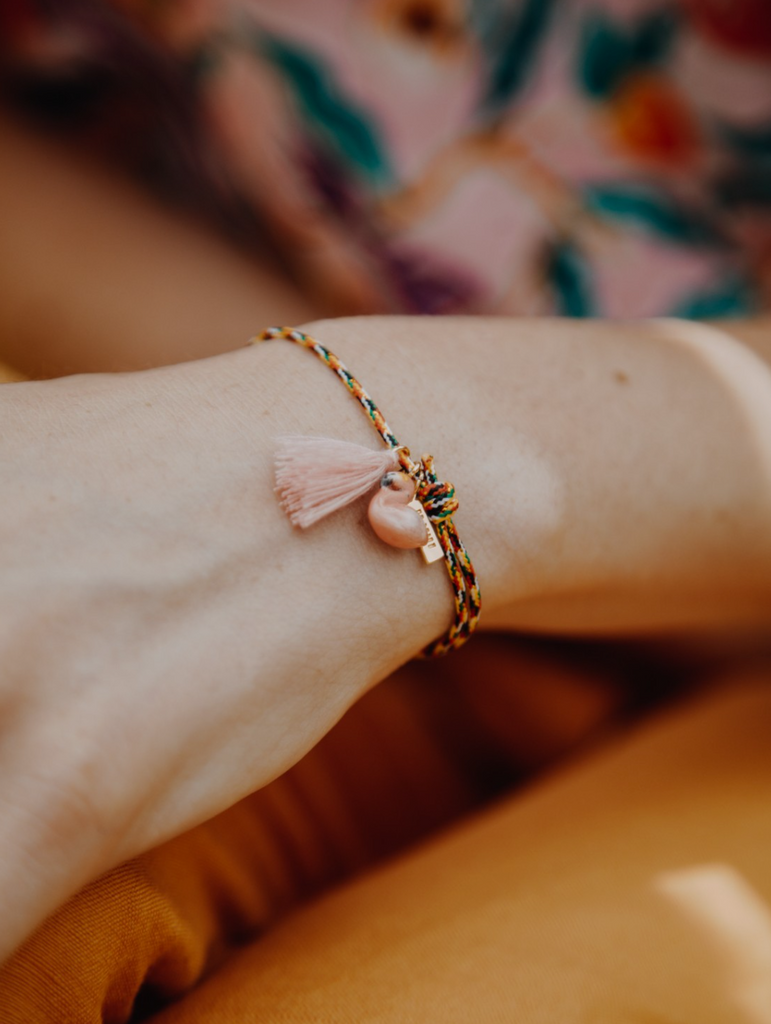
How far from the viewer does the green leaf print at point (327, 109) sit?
3.72 ft

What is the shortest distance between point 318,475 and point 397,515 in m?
0.07

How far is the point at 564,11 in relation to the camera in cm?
110

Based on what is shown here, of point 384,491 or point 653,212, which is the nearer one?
point 384,491

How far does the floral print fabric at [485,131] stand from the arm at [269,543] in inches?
18.0

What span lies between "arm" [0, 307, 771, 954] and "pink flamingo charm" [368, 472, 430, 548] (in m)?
0.03

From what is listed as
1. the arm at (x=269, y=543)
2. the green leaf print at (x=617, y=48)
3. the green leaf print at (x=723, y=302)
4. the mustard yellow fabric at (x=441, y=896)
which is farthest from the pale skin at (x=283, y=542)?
the green leaf print at (x=617, y=48)

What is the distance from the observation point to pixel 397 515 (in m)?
0.58

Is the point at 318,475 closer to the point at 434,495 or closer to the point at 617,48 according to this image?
the point at 434,495

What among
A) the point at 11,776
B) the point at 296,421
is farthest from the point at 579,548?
the point at 11,776

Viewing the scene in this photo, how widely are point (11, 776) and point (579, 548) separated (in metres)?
0.50

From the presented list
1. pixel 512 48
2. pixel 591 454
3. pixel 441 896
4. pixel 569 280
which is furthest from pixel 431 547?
pixel 512 48

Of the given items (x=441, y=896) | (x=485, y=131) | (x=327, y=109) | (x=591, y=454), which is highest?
(x=327, y=109)

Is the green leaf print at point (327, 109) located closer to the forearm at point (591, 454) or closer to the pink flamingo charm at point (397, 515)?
the forearm at point (591, 454)

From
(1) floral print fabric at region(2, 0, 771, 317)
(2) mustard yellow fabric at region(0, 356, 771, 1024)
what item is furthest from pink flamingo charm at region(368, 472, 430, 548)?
(1) floral print fabric at region(2, 0, 771, 317)
